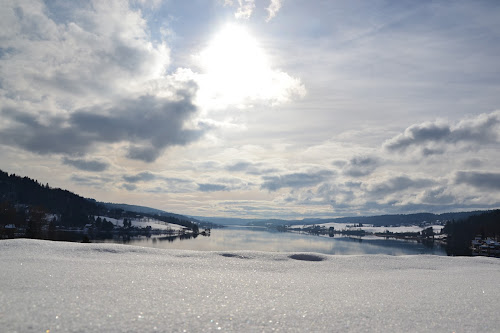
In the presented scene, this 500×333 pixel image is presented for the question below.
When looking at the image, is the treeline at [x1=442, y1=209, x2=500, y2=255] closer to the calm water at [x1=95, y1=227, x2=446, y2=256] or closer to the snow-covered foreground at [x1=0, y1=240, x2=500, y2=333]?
the calm water at [x1=95, y1=227, x2=446, y2=256]

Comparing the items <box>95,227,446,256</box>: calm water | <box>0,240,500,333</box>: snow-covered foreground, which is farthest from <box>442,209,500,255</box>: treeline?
<box>0,240,500,333</box>: snow-covered foreground

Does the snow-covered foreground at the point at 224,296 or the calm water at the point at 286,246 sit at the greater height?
the snow-covered foreground at the point at 224,296

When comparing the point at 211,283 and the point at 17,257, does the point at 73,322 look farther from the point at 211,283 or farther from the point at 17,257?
the point at 17,257

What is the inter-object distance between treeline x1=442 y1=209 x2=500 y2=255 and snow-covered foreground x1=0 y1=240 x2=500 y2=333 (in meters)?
130

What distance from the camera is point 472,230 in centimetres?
14388

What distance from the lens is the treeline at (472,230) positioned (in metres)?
124

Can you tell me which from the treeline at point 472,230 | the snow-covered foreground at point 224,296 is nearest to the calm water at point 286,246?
the treeline at point 472,230

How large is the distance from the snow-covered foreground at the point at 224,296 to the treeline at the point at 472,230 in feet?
426

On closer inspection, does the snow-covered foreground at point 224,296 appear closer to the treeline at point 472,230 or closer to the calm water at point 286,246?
the calm water at point 286,246

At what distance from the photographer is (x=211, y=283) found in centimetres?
1325

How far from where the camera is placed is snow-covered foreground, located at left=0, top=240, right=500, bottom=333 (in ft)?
27.7

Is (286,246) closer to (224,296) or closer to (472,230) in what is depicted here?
(224,296)

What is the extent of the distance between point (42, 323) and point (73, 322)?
71cm

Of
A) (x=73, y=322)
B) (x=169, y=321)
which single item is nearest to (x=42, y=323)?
(x=73, y=322)
